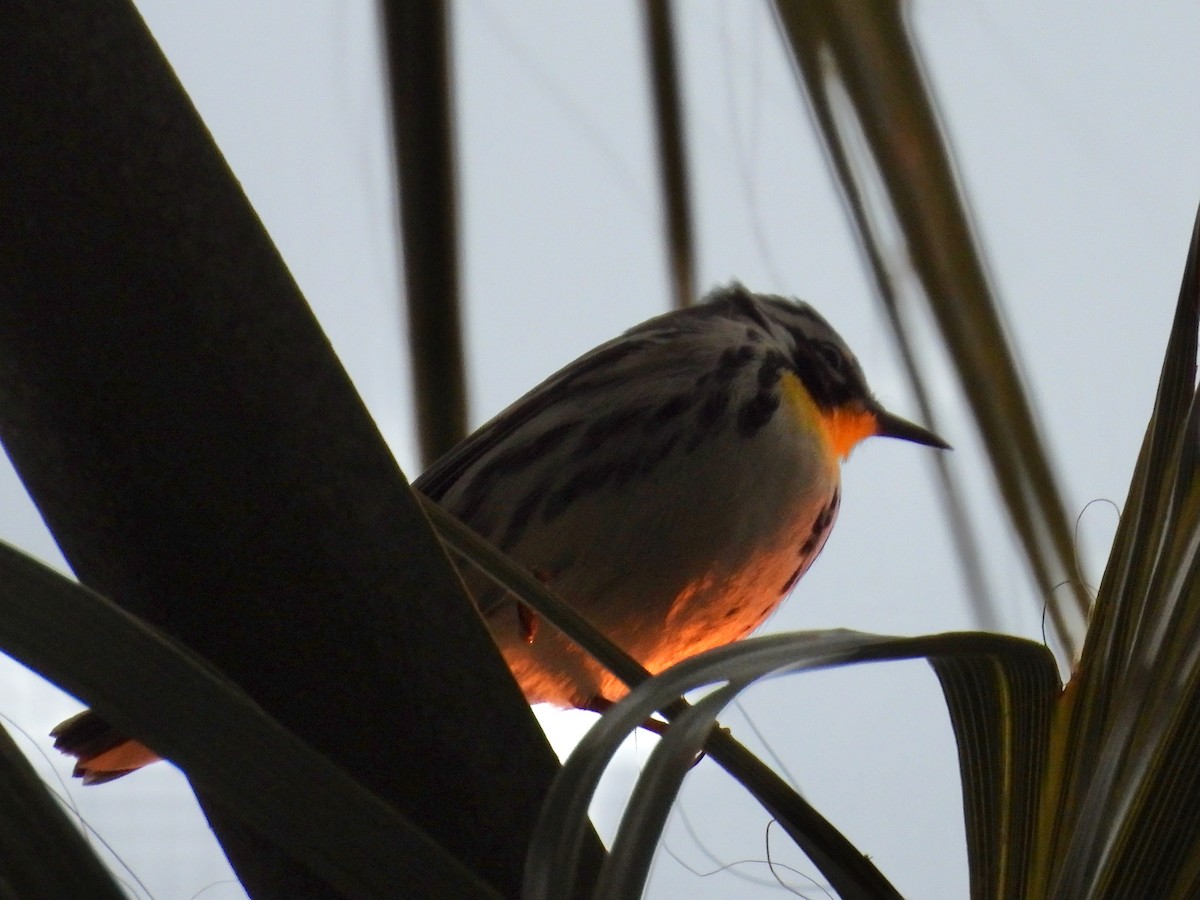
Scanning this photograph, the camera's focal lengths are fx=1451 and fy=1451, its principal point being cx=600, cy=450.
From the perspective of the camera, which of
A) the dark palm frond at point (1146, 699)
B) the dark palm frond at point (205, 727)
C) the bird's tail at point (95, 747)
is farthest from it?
the bird's tail at point (95, 747)

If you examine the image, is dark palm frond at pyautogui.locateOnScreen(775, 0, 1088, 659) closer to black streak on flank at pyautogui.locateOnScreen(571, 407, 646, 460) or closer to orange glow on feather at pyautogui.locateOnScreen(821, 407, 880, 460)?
black streak on flank at pyautogui.locateOnScreen(571, 407, 646, 460)

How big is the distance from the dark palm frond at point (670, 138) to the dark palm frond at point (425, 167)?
14 cm

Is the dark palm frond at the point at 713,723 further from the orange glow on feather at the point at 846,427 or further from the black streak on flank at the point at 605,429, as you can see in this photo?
the orange glow on feather at the point at 846,427

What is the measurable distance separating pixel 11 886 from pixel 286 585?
0.15 meters

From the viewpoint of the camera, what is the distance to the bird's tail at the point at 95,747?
1081 mm

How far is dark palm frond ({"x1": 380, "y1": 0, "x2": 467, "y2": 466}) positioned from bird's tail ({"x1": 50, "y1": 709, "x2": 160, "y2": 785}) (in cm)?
59

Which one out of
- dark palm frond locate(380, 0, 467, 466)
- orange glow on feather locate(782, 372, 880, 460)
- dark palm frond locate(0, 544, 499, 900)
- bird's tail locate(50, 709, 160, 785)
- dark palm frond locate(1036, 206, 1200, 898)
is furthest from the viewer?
orange glow on feather locate(782, 372, 880, 460)

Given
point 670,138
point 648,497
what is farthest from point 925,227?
point 648,497

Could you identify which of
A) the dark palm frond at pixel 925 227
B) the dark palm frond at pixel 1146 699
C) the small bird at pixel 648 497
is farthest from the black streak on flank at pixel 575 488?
the dark palm frond at pixel 1146 699

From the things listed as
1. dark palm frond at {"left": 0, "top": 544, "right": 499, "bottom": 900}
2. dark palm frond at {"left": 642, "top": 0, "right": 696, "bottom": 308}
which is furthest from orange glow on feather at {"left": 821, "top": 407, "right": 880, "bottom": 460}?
dark palm frond at {"left": 0, "top": 544, "right": 499, "bottom": 900}

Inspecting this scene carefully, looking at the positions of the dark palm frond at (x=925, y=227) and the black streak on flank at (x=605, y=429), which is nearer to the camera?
the dark palm frond at (x=925, y=227)

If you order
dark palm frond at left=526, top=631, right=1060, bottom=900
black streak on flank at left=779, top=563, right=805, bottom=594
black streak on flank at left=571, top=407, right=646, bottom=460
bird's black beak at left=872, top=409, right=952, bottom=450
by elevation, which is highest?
black streak on flank at left=571, top=407, right=646, bottom=460

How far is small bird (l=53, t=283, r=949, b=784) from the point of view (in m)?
1.15

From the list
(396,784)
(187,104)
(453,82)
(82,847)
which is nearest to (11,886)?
(82,847)
